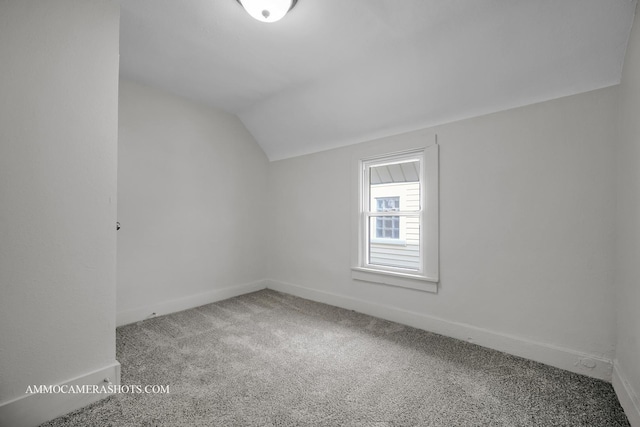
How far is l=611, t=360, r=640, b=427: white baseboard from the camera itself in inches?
56.3

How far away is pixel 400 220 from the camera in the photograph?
4078 mm

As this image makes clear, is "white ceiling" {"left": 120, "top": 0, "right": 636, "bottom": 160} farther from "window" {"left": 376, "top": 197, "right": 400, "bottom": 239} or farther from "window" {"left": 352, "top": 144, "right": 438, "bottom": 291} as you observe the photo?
"window" {"left": 376, "top": 197, "right": 400, "bottom": 239}

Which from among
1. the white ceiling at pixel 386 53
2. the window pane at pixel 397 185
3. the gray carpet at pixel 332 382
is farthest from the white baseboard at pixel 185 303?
the white ceiling at pixel 386 53

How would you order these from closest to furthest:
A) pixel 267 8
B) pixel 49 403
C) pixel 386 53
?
pixel 49 403, pixel 267 8, pixel 386 53

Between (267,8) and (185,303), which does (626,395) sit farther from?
(185,303)

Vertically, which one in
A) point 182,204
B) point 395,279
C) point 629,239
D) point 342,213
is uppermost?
point 182,204

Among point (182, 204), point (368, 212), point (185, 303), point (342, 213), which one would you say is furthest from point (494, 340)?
point (182, 204)

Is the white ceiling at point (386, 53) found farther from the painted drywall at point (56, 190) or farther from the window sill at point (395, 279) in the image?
the window sill at point (395, 279)

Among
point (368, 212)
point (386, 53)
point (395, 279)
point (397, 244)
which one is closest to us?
point (386, 53)

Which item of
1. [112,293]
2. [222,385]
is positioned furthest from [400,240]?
[112,293]

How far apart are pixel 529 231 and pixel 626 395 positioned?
1065mm

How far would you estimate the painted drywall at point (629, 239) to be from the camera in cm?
148

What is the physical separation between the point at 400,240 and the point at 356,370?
2.77 meters

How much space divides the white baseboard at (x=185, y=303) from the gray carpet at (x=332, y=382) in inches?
6.9
